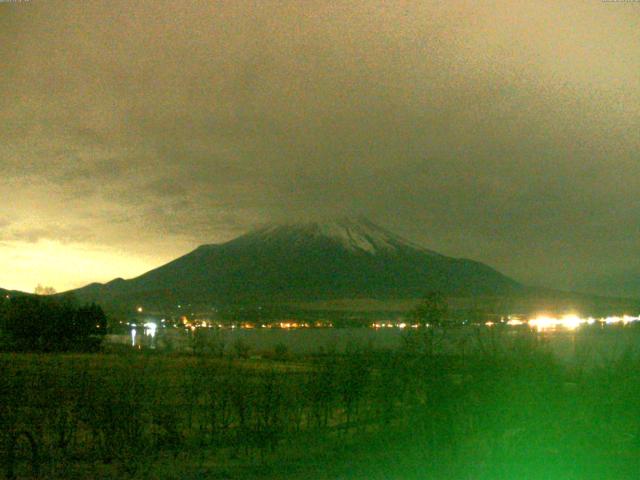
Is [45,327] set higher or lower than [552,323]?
lower

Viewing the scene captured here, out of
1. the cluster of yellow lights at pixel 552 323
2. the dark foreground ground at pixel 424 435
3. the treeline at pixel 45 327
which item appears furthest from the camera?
the treeline at pixel 45 327

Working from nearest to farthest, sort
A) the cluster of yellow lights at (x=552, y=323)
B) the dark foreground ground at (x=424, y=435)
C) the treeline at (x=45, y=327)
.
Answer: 1. the dark foreground ground at (x=424, y=435)
2. the cluster of yellow lights at (x=552, y=323)
3. the treeline at (x=45, y=327)

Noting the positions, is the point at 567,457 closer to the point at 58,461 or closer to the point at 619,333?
the point at 619,333

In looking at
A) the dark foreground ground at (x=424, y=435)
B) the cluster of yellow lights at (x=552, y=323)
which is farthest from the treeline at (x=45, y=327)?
the dark foreground ground at (x=424, y=435)

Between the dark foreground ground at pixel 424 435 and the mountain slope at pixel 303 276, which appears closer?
the dark foreground ground at pixel 424 435

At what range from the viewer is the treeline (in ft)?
185

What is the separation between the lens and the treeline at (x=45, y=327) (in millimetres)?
56406

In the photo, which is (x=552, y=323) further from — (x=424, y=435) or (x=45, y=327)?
(x=45, y=327)

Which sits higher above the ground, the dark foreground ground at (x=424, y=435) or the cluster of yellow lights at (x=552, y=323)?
the cluster of yellow lights at (x=552, y=323)

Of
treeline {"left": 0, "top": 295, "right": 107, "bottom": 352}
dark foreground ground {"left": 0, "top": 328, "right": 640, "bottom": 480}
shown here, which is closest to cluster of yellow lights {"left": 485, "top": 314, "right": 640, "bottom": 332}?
dark foreground ground {"left": 0, "top": 328, "right": 640, "bottom": 480}

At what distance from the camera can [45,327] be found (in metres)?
57.4

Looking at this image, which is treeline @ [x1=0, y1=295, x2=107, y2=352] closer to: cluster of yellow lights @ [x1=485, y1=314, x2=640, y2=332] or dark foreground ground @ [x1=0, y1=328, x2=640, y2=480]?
cluster of yellow lights @ [x1=485, y1=314, x2=640, y2=332]

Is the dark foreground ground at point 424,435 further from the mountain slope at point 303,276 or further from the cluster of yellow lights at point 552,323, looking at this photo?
the mountain slope at point 303,276

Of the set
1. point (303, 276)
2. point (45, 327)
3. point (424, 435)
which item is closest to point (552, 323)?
point (424, 435)
